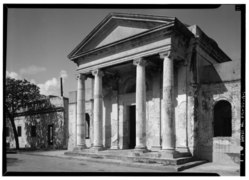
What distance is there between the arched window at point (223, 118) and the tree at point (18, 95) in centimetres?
1391

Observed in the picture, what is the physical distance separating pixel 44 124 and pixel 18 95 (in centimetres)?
340

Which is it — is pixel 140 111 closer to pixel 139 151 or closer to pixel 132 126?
pixel 139 151

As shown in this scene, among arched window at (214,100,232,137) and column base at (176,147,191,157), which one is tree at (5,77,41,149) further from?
arched window at (214,100,232,137)

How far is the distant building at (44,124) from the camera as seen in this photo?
2100cm

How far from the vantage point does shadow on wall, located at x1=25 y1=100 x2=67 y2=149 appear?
69.1 ft

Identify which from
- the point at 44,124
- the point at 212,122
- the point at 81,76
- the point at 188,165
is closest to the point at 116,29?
the point at 81,76

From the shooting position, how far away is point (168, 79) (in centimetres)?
1168

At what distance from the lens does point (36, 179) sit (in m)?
8.62

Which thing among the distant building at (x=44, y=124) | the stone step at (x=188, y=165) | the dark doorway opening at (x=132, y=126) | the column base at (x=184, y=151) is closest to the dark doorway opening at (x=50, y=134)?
the distant building at (x=44, y=124)

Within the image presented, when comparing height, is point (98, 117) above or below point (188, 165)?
above

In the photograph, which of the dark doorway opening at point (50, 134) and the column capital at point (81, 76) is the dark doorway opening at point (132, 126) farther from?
the dark doorway opening at point (50, 134)

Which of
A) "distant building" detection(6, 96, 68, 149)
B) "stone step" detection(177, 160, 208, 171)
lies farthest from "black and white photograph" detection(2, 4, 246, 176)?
"distant building" detection(6, 96, 68, 149)

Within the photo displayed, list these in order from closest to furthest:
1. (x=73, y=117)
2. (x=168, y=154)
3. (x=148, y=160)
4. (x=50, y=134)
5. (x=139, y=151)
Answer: (x=168, y=154), (x=148, y=160), (x=139, y=151), (x=73, y=117), (x=50, y=134)

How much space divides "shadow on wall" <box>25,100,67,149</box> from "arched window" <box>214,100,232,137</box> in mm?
12516
